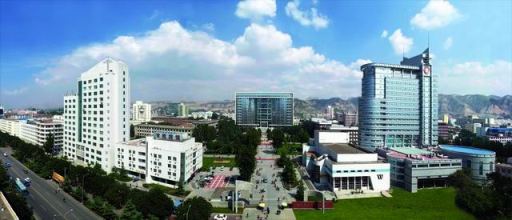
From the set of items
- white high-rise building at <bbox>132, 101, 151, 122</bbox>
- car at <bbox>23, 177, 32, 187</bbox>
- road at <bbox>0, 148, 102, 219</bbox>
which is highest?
white high-rise building at <bbox>132, 101, 151, 122</bbox>

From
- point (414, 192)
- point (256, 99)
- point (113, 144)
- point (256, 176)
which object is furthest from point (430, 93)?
point (256, 99)

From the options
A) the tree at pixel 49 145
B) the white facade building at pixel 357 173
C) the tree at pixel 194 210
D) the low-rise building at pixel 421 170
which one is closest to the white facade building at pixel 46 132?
the tree at pixel 49 145

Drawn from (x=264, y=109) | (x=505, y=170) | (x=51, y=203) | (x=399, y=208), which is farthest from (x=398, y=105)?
(x=264, y=109)

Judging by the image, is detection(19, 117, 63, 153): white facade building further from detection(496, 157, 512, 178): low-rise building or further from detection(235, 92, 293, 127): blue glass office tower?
detection(496, 157, 512, 178): low-rise building

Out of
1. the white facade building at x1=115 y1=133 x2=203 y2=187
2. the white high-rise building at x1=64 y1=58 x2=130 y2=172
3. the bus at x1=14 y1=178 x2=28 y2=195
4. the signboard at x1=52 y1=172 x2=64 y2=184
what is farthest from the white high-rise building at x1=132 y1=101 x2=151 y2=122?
the bus at x1=14 y1=178 x2=28 y2=195

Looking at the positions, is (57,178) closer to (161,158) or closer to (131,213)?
(161,158)

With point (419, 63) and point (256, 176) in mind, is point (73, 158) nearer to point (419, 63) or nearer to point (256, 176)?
point (256, 176)
